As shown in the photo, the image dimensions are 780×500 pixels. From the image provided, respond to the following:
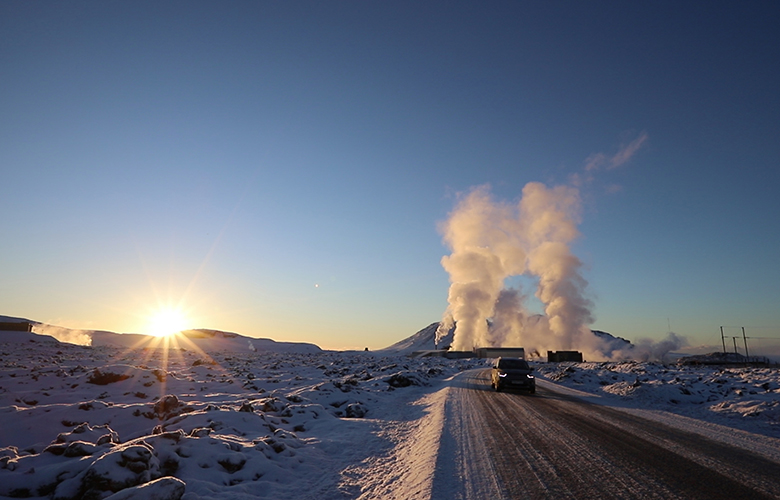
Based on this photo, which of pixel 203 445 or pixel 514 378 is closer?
pixel 203 445

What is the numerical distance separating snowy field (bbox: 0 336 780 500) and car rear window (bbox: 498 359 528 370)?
426 centimetres

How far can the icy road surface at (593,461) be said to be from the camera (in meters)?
6.37

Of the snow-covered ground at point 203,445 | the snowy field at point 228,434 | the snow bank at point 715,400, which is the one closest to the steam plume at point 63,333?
the snowy field at point 228,434

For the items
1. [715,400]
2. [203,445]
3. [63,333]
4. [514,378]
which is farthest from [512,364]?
[63,333]

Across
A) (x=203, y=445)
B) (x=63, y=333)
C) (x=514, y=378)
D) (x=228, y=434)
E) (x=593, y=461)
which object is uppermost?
(x=63, y=333)

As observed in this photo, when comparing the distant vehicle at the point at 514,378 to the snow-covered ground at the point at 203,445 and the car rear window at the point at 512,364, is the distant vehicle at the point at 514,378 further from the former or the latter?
the snow-covered ground at the point at 203,445

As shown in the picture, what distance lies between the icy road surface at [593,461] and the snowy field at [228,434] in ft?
2.76

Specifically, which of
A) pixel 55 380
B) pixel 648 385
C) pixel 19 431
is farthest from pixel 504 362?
pixel 55 380

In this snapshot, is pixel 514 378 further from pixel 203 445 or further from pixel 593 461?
pixel 203 445

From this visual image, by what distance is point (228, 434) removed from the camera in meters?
10.1

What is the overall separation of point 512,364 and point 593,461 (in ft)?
54.5

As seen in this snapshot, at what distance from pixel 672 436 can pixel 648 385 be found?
38.3 ft

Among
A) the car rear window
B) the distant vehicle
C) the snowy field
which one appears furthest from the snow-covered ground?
the car rear window

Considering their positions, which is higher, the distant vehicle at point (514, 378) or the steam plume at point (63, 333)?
the steam plume at point (63, 333)
